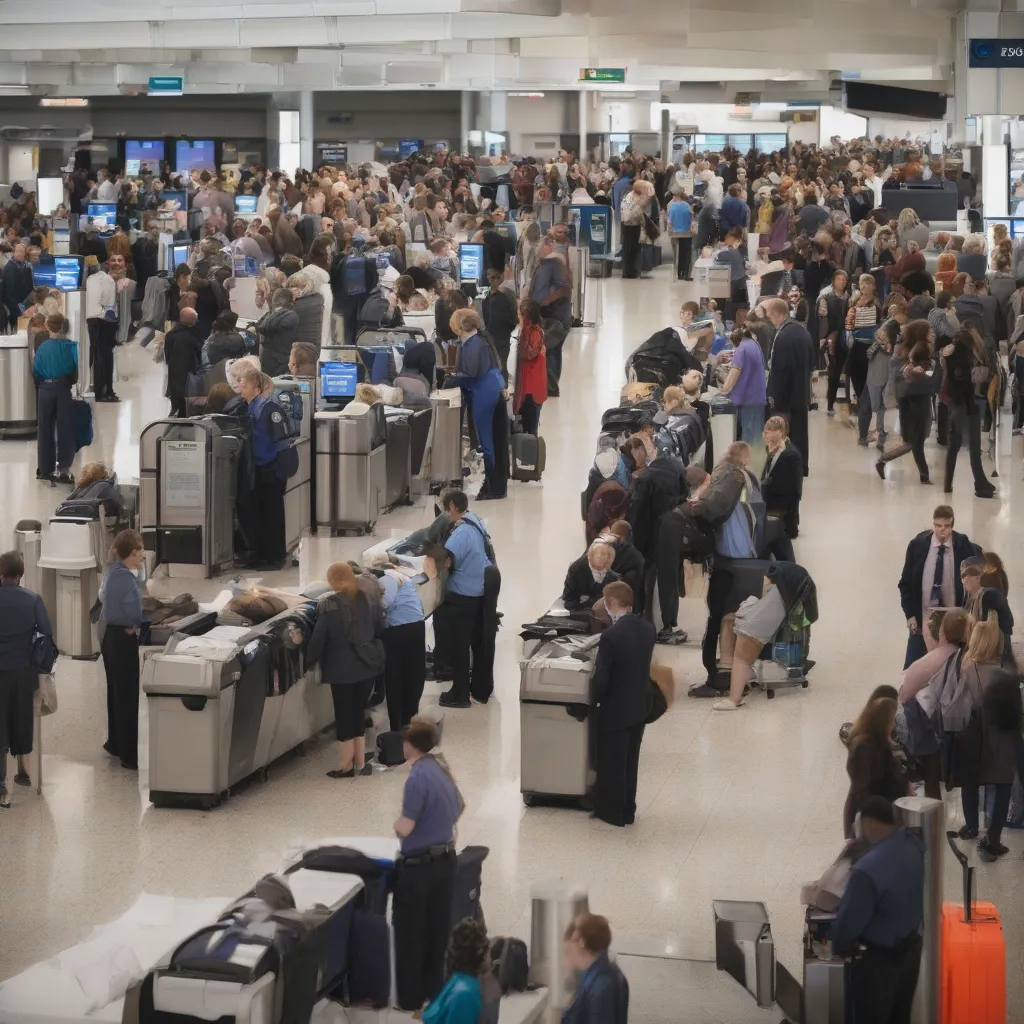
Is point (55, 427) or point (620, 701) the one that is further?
point (55, 427)

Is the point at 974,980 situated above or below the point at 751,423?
below

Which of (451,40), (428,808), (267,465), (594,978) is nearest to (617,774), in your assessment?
(428,808)

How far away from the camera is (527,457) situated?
658 inches

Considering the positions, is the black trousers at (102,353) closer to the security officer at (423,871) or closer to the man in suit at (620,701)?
the man in suit at (620,701)

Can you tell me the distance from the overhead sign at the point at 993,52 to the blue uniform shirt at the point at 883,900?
17.3m

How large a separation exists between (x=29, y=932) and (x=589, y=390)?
1390 centimetres

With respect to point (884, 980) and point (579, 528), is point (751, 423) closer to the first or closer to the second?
point (579, 528)

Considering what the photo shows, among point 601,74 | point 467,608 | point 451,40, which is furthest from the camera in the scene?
point 601,74

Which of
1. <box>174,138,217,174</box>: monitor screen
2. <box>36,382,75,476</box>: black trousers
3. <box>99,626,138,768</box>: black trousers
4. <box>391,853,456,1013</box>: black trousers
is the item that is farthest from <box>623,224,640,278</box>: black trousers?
<box>391,853,456,1013</box>: black trousers

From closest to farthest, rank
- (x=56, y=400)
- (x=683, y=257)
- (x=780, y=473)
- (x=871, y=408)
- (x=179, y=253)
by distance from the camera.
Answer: (x=780, y=473)
(x=56, y=400)
(x=871, y=408)
(x=179, y=253)
(x=683, y=257)

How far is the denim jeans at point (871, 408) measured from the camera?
1827 cm

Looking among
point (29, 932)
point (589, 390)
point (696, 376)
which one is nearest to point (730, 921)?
point (29, 932)

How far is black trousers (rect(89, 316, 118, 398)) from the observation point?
19.6 metres

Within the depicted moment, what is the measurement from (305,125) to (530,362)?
34248mm
